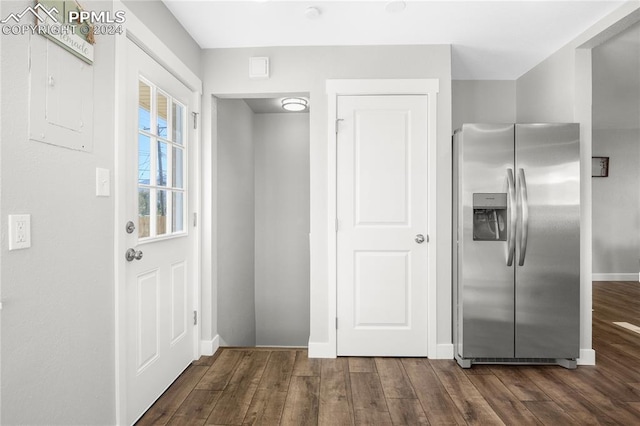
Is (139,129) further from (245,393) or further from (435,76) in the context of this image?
(435,76)

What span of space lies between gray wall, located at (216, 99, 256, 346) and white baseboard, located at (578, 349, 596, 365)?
2.84 metres

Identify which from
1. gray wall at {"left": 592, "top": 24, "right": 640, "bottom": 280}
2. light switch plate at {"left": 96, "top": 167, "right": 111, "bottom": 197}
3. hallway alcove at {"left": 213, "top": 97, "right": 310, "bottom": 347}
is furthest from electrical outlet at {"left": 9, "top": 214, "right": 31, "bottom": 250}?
gray wall at {"left": 592, "top": 24, "right": 640, "bottom": 280}

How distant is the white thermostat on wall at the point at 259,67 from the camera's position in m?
2.91

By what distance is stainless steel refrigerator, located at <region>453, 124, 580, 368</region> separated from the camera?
2652mm

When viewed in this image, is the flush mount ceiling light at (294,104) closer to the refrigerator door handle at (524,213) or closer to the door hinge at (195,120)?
the door hinge at (195,120)

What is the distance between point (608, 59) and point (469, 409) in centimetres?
313

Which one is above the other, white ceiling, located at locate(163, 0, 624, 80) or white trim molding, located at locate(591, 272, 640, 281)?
white ceiling, located at locate(163, 0, 624, 80)

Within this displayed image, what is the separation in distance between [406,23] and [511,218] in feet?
5.11

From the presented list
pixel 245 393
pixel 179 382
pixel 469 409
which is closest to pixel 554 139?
pixel 469 409

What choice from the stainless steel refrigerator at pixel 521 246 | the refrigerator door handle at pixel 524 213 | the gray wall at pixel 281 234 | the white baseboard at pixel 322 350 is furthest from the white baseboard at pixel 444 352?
the gray wall at pixel 281 234

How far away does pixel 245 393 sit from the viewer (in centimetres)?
233

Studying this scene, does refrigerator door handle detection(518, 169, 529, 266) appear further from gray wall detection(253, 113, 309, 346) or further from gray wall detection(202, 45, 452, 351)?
gray wall detection(253, 113, 309, 346)

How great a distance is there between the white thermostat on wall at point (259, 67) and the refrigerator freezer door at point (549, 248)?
1.94 metres

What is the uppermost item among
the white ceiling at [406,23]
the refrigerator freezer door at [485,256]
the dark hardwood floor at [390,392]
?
the white ceiling at [406,23]
